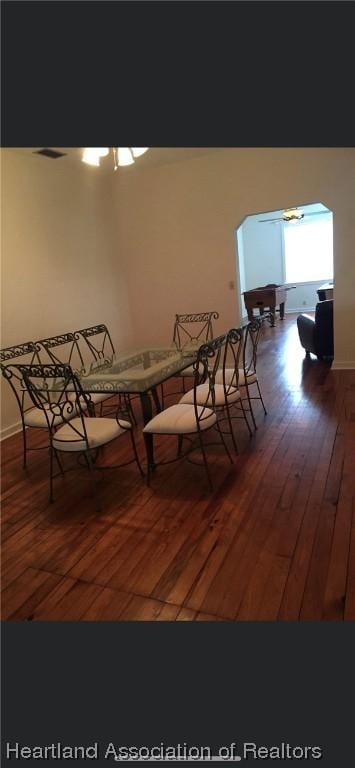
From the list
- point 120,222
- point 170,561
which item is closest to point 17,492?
point 170,561

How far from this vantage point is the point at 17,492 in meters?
2.66

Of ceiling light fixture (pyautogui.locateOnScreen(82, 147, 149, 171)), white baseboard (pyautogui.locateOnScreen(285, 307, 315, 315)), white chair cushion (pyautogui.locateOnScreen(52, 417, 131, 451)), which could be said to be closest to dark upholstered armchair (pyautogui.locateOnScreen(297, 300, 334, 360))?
ceiling light fixture (pyautogui.locateOnScreen(82, 147, 149, 171))

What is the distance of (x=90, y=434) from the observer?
2.33 metres

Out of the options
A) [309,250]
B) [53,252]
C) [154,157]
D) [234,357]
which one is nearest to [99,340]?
[53,252]

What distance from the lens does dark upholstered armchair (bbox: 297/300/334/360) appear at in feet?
15.5

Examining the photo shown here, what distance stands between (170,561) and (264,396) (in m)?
2.42

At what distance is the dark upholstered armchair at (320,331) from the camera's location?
4719 mm

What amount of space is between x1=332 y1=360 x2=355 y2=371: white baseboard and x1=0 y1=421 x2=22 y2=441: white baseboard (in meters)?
3.57

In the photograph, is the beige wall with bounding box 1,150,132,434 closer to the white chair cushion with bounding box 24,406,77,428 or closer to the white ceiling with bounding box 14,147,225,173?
the white ceiling with bounding box 14,147,225,173

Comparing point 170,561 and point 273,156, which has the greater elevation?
→ point 273,156

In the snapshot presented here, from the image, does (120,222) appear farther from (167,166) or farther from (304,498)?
(304,498)

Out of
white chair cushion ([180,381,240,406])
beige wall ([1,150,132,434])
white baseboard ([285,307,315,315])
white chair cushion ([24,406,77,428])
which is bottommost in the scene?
white chair cushion ([24,406,77,428])

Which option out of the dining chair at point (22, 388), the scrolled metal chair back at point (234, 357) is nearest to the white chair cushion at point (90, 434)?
the dining chair at point (22, 388)

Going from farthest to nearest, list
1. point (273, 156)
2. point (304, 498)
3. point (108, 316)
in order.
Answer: point (108, 316) → point (273, 156) → point (304, 498)
